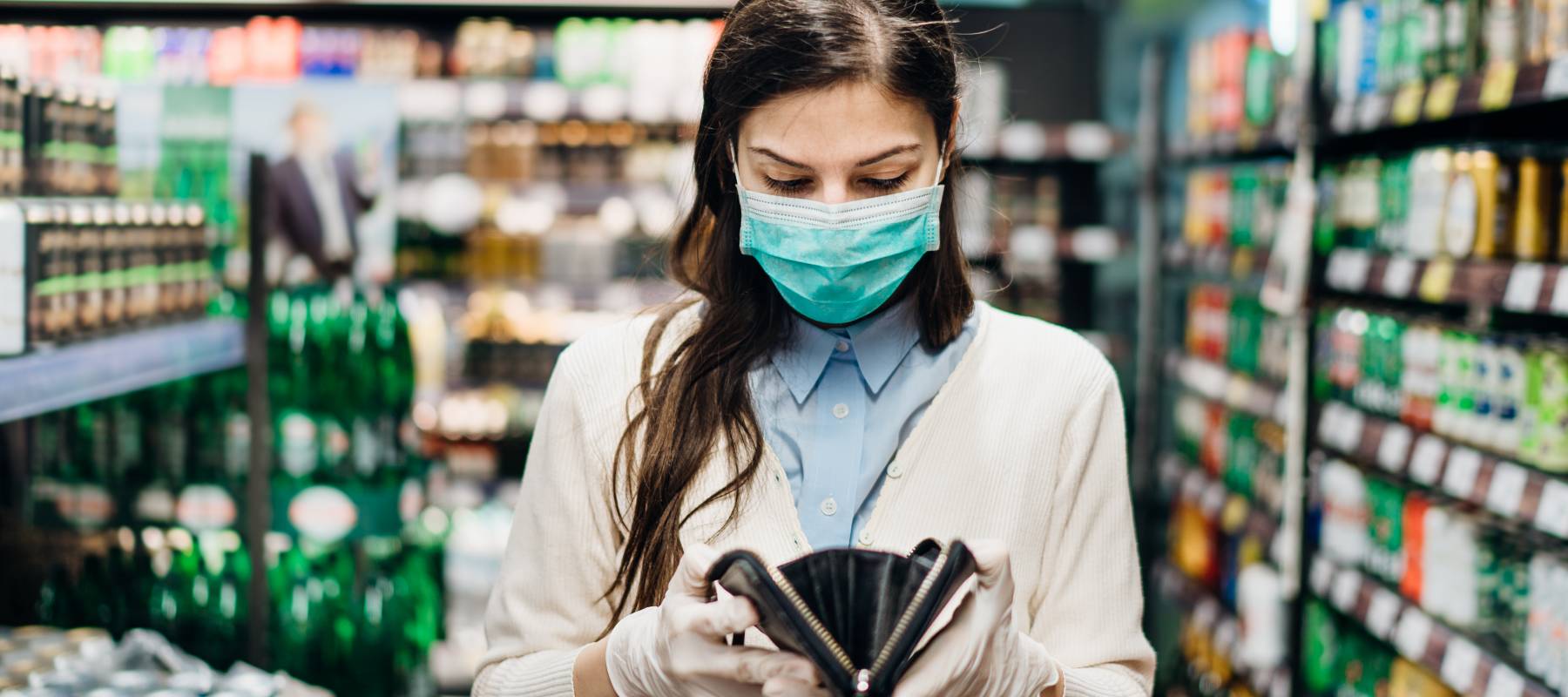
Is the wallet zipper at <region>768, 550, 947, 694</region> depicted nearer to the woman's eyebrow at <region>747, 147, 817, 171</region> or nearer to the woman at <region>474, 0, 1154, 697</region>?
the woman at <region>474, 0, 1154, 697</region>

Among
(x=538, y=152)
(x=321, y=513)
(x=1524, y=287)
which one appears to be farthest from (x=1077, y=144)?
(x=321, y=513)

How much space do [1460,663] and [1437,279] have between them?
766mm

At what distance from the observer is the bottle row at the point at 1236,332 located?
175 inches

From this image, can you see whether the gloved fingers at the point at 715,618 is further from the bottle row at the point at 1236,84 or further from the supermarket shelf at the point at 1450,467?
the bottle row at the point at 1236,84

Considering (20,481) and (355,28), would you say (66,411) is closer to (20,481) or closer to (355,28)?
(20,481)

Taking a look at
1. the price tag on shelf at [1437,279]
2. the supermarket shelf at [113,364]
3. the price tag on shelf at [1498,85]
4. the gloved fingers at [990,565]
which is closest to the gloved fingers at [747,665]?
the gloved fingers at [990,565]

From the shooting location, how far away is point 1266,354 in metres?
4.52

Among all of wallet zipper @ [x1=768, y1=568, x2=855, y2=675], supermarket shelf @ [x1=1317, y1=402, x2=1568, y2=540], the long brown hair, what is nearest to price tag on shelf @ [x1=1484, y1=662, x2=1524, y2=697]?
supermarket shelf @ [x1=1317, y1=402, x2=1568, y2=540]

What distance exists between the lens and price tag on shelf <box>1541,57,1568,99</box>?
236 cm

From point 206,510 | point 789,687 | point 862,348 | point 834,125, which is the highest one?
point 834,125

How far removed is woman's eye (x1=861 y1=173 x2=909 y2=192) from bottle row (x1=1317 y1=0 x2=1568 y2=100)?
5.08ft

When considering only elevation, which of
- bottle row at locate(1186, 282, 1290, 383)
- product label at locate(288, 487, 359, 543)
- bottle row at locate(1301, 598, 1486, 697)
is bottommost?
bottle row at locate(1301, 598, 1486, 697)

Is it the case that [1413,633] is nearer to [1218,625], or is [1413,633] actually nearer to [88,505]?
[1218,625]

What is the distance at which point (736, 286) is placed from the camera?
1560 mm
